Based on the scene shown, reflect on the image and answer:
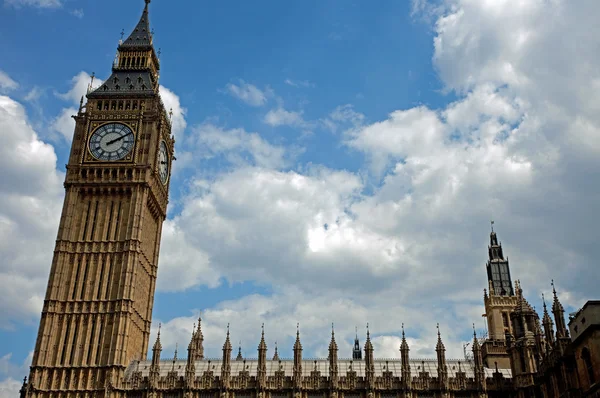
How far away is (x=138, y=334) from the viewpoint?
79562mm

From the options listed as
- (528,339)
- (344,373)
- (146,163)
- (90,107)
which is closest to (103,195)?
(146,163)

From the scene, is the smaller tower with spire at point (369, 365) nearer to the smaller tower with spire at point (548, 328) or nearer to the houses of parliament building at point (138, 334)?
the houses of parliament building at point (138, 334)

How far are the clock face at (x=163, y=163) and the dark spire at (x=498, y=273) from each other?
5703 centimetres

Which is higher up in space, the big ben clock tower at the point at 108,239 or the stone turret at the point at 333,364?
the big ben clock tower at the point at 108,239

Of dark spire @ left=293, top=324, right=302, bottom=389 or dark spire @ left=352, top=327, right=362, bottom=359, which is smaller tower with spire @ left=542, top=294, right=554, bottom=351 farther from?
dark spire @ left=352, top=327, right=362, bottom=359

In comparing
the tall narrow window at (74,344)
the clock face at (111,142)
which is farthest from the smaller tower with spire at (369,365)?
the clock face at (111,142)

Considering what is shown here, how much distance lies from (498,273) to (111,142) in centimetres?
6673

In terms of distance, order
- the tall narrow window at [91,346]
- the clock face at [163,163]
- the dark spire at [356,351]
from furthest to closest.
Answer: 1. the dark spire at [356,351]
2. the clock face at [163,163]
3. the tall narrow window at [91,346]

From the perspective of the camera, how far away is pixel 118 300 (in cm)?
7469

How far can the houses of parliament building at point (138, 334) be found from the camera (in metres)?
67.9

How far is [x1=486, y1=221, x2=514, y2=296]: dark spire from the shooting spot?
3981 inches

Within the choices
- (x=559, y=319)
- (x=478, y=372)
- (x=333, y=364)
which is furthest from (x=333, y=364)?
(x=559, y=319)

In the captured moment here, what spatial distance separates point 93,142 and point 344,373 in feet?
154

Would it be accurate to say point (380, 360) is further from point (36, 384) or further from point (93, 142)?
point (93, 142)
